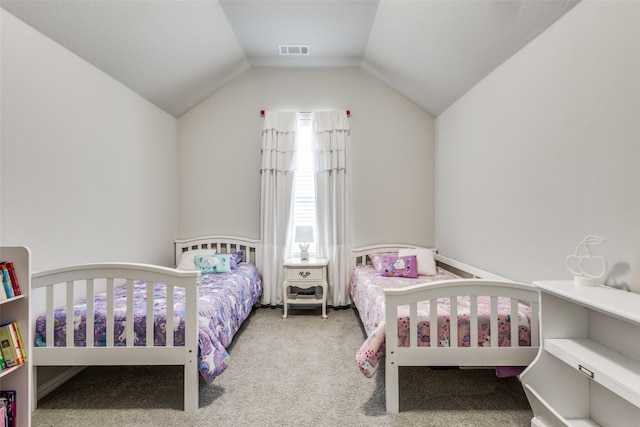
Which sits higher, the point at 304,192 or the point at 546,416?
the point at 304,192

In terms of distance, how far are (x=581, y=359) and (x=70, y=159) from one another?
10.7ft

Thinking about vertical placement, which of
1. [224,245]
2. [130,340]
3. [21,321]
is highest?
Answer: [224,245]

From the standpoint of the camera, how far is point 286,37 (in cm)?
319

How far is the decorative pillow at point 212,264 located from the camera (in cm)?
328

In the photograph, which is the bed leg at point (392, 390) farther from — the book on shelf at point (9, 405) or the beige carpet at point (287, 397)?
the book on shelf at point (9, 405)

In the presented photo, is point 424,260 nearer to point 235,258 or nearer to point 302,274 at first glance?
point 302,274

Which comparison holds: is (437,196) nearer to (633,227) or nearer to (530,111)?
(530,111)

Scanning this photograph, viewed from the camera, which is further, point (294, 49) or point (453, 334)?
point (294, 49)

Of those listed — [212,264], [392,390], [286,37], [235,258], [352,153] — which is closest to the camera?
[392,390]

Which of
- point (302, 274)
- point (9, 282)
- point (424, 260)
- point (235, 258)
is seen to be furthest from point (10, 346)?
point (424, 260)

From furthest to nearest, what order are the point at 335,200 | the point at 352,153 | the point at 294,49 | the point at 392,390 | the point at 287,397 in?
the point at 352,153, the point at 335,200, the point at 294,49, the point at 287,397, the point at 392,390

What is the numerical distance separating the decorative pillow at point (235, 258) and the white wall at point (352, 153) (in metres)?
0.26

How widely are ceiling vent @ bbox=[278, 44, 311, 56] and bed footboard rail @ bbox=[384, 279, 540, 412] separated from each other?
9.12 feet

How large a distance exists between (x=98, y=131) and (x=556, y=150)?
10.9 ft
